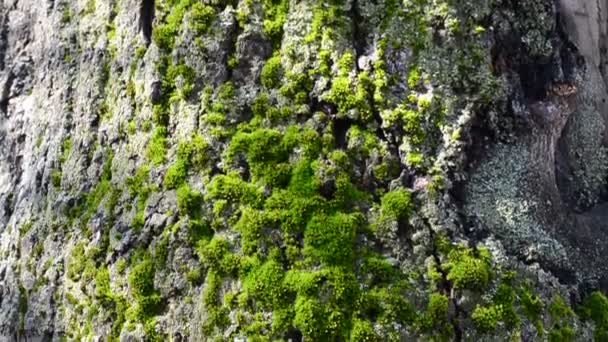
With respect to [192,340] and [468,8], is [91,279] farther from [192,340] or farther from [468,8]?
[468,8]

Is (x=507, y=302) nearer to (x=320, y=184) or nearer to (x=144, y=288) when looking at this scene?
(x=320, y=184)

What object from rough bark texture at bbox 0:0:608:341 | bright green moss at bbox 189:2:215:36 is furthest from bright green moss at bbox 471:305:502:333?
bright green moss at bbox 189:2:215:36

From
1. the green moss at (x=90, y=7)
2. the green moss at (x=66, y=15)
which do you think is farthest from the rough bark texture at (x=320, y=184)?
the green moss at (x=66, y=15)

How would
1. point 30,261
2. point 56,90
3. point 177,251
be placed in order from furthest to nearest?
1. point 56,90
2. point 30,261
3. point 177,251

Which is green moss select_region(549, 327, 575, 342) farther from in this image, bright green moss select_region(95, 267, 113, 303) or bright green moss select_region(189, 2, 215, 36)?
bright green moss select_region(189, 2, 215, 36)

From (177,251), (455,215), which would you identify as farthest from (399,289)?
(177,251)

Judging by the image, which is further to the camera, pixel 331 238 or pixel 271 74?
pixel 271 74

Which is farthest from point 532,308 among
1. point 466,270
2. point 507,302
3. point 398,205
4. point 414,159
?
point 414,159
